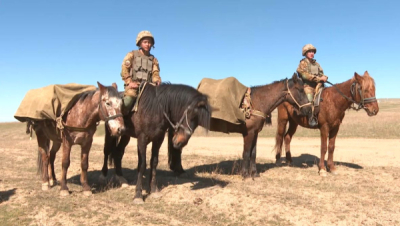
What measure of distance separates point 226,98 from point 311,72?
3328mm

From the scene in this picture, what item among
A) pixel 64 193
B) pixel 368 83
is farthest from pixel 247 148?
pixel 64 193

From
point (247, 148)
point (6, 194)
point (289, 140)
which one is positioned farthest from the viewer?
point (289, 140)

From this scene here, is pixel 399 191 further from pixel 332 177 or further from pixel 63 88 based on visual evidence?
pixel 63 88

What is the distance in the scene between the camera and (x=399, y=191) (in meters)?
6.50

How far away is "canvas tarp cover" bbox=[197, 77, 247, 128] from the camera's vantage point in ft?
23.1

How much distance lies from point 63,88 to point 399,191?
8.63 m

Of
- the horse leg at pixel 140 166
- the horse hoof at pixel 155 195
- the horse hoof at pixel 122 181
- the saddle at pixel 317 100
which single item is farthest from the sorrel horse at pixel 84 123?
the saddle at pixel 317 100

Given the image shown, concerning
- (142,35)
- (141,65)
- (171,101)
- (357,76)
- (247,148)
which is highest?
(142,35)

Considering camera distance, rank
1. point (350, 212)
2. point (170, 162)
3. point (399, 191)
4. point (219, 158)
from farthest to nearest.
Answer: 1. point (219, 158)
2. point (170, 162)
3. point (399, 191)
4. point (350, 212)

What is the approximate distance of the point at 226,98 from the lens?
720 cm

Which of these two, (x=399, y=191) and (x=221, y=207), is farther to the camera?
(x=399, y=191)

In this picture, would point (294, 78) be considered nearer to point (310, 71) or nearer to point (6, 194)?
point (310, 71)

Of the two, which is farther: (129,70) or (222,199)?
(129,70)

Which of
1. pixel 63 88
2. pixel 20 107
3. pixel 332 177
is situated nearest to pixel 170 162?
pixel 63 88
